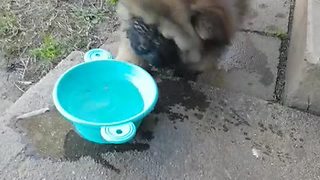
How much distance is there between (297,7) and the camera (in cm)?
202

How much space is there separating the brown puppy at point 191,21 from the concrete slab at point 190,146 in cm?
15

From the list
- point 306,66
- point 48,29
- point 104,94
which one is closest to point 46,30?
point 48,29

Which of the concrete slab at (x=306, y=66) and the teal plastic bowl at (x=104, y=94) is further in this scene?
the concrete slab at (x=306, y=66)

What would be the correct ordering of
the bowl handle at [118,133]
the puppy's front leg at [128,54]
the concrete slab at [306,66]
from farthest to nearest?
the puppy's front leg at [128,54]
the concrete slab at [306,66]
the bowl handle at [118,133]

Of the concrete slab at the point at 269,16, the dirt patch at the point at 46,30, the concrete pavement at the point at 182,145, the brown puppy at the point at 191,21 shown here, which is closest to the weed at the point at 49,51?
the dirt patch at the point at 46,30

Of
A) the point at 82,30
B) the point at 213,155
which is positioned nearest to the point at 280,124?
the point at 213,155

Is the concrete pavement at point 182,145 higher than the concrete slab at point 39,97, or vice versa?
the concrete pavement at point 182,145

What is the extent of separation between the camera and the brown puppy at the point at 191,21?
57.0 inches

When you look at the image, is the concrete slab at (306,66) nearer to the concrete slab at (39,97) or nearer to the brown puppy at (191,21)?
the brown puppy at (191,21)

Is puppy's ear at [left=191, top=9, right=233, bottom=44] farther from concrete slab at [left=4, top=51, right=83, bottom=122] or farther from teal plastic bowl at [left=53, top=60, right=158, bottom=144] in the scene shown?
concrete slab at [left=4, top=51, right=83, bottom=122]

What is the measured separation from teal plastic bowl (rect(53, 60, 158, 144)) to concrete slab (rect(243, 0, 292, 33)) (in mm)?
629

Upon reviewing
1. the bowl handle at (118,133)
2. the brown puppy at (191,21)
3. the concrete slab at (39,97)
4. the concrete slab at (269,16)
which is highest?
the brown puppy at (191,21)

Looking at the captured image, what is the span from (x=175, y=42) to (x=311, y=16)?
462 mm

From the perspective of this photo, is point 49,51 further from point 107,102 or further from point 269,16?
point 269,16
